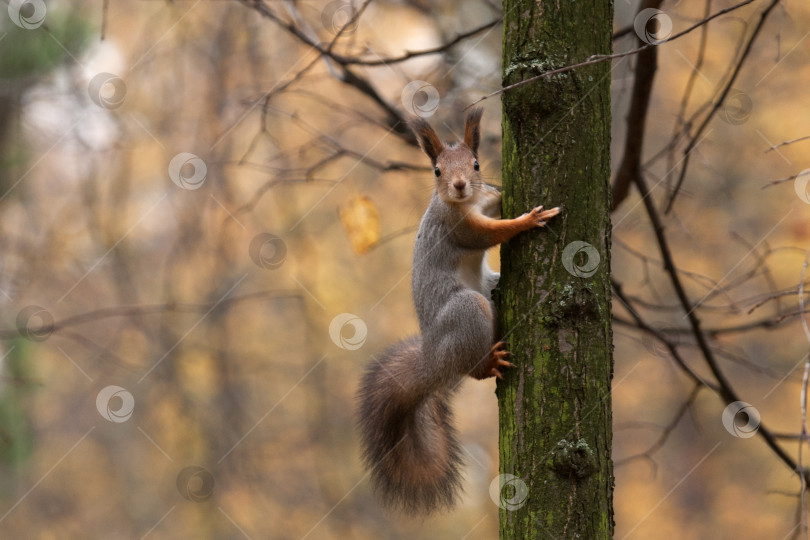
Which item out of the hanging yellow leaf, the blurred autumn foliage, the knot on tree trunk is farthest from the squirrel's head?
the blurred autumn foliage

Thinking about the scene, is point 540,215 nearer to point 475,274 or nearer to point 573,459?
point 573,459

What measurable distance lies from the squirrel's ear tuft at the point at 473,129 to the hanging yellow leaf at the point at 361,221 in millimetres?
553

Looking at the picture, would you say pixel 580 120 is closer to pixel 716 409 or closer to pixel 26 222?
pixel 26 222

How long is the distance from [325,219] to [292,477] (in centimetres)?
350

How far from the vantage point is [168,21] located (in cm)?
839

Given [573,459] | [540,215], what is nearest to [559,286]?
[540,215]

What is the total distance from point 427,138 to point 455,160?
5.4 inches

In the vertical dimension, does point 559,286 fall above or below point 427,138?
below

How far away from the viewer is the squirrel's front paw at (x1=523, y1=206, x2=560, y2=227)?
82.0 inches

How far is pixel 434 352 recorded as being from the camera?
282cm

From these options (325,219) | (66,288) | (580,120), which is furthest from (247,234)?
(580,120)

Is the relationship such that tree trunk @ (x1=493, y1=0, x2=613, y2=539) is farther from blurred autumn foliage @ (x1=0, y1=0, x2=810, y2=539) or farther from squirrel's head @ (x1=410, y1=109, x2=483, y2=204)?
blurred autumn foliage @ (x1=0, y1=0, x2=810, y2=539)

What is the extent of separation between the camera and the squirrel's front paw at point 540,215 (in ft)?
6.83

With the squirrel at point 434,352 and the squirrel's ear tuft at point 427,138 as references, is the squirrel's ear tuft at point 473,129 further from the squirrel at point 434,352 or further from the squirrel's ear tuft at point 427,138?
the squirrel's ear tuft at point 427,138
